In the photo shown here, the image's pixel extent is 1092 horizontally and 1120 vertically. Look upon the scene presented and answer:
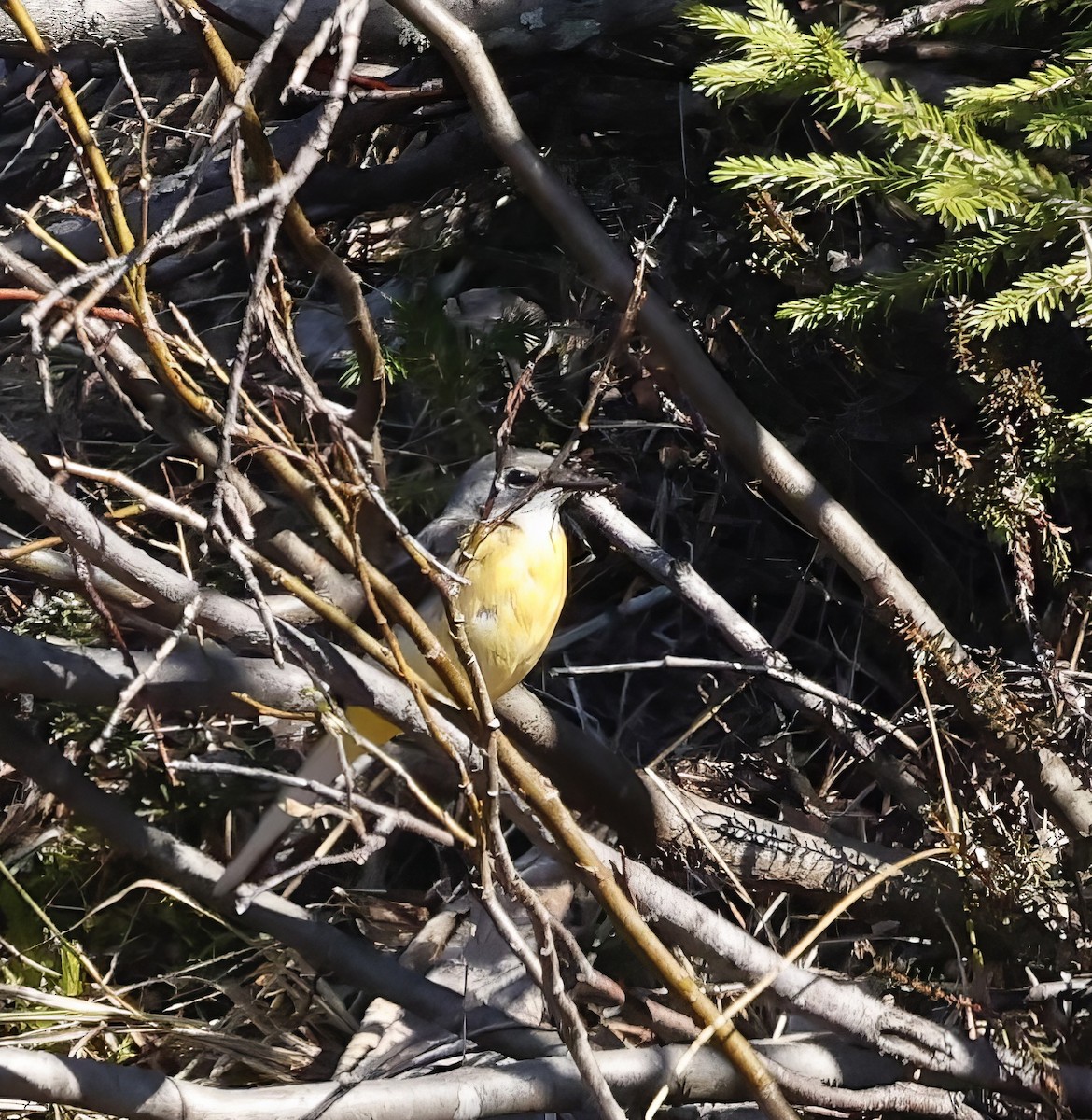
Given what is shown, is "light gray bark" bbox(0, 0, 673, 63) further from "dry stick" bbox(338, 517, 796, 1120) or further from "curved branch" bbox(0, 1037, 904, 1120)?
"curved branch" bbox(0, 1037, 904, 1120)

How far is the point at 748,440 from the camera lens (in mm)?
2699

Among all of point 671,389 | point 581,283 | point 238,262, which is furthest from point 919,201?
point 238,262

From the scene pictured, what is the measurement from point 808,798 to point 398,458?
5.80ft

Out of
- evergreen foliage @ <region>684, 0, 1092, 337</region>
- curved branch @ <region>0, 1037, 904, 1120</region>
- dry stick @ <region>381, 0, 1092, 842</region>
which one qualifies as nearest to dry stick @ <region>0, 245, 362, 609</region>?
dry stick @ <region>381, 0, 1092, 842</region>

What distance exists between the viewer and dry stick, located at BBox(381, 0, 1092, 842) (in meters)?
2.60

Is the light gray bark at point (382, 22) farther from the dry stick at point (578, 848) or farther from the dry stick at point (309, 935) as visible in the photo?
the dry stick at point (578, 848)

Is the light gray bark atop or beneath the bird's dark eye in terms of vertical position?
atop

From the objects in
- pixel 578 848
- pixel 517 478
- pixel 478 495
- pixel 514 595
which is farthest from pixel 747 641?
pixel 578 848

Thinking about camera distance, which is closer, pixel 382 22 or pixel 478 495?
pixel 382 22

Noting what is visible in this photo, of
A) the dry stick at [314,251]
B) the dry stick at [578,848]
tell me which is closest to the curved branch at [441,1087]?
the dry stick at [578,848]

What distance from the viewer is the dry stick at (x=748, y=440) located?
260cm

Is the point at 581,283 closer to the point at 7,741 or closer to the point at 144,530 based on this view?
the point at 144,530

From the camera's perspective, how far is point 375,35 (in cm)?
331

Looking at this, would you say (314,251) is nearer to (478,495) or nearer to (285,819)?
(478,495)
